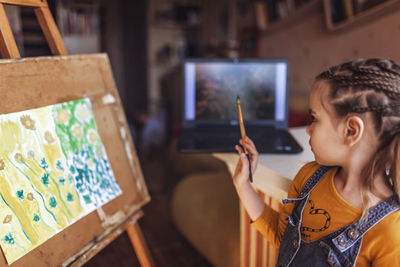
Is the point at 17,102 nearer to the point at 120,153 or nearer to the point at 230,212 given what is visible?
the point at 120,153

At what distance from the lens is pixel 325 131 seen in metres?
0.68

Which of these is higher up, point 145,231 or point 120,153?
point 120,153

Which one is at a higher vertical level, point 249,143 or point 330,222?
point 249,143

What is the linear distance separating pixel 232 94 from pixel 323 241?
0.79 m

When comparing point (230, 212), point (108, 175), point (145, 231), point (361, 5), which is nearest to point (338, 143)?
point (108, 175)

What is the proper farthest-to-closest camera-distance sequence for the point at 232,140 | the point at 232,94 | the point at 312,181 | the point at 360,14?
the point at 360,14, the point at 232,94, the point at 232,140, the point at 312,181

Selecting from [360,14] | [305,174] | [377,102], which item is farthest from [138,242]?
[360,14]

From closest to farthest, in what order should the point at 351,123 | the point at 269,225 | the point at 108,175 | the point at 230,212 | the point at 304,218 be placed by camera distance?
the point at 351,123 < the point at 304,218 < the point at 269,225 < the point at 108,175 < the point at 230,212

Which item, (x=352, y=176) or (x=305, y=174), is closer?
(x=352, y=176)

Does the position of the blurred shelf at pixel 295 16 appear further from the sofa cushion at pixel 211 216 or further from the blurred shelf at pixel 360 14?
the sofa cushion at pixel 211 216

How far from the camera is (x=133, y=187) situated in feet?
3.52

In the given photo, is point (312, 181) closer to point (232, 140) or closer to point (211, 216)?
point (232, 140)

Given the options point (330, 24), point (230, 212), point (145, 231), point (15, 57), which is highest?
point (330, 24)

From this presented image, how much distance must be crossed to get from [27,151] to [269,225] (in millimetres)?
601
